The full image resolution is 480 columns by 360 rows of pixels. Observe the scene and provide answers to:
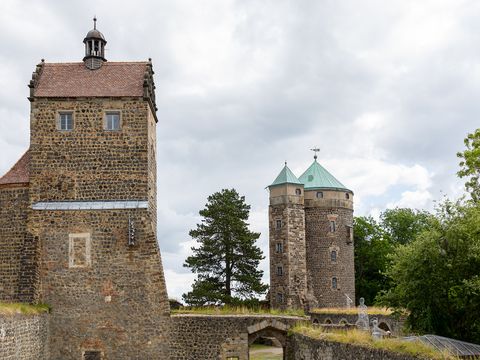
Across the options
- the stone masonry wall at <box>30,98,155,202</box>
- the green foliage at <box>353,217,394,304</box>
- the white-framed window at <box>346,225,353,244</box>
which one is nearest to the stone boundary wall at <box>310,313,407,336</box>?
the white-framed window at <box>346,225,353,244</box>

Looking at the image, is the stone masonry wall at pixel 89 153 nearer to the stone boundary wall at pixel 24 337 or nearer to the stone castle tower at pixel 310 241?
the stone boundary wall at pixel 24 337

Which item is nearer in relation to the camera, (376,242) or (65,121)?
(65,121)

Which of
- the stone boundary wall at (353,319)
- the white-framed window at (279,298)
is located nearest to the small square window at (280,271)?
the white-framed window at (279,298)

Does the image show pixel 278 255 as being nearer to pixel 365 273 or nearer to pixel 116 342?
pixel 365 273

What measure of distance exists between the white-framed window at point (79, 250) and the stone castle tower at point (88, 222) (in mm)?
40

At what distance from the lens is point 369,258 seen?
61594 millimetres

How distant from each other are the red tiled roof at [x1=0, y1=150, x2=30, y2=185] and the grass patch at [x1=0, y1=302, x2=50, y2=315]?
5210mm

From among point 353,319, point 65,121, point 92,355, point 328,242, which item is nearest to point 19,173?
point 65,121

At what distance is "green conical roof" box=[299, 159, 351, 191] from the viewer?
51.4m

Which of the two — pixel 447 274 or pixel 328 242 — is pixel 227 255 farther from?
pixel 447 274

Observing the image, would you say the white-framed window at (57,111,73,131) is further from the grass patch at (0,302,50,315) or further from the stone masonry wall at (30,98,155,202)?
the grass patch at (0,302,50,315)

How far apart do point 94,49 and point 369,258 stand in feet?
133

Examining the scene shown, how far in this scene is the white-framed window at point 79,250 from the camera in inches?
1016

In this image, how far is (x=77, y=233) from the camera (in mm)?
26031
